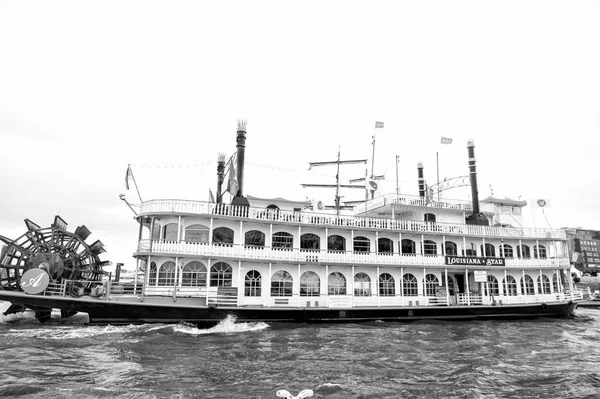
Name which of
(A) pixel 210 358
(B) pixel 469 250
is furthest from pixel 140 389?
(B) pixel 469 250

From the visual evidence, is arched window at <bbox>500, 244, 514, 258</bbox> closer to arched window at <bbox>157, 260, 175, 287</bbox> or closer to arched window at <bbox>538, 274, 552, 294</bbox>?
Result: arched window at <bbox>538, 274, 552, 294</bbox>

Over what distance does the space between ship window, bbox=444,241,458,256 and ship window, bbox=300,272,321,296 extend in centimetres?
860

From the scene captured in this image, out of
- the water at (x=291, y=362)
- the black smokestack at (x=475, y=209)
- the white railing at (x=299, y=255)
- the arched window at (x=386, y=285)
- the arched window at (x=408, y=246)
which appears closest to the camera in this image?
the water at (x=291, y=362)

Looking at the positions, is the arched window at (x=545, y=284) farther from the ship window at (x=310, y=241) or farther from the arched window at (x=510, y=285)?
the ship window at (x=310, y=241)

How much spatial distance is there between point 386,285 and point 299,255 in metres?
5.63

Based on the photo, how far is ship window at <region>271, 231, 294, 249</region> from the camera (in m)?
21.2

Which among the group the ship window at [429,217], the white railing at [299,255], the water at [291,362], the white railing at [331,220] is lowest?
the water at [291,362]

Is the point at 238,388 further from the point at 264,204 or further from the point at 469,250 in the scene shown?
the point at 469,250

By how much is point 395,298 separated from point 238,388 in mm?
14303

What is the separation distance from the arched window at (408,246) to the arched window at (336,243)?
3.77m

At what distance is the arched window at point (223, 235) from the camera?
65.9 feet

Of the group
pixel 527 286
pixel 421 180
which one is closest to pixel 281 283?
pixel 421 180

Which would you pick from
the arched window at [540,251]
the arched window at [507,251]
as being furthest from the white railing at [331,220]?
the arched window at [540,251]

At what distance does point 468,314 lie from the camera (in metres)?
22.0
